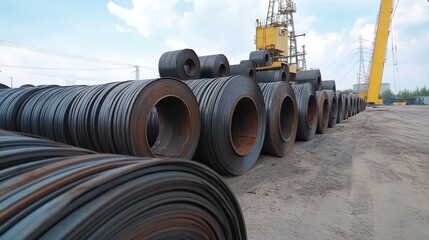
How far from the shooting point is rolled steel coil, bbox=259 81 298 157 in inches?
230

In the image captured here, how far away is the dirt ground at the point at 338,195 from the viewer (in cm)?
294

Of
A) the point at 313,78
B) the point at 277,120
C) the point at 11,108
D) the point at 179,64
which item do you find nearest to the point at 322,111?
the point at 277,120

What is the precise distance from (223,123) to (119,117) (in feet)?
5.01

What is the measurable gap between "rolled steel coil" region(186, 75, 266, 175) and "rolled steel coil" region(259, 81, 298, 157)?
1.64 ft

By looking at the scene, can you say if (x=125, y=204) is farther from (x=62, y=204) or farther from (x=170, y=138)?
(x=170, y=138)

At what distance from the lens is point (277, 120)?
6.00 meters

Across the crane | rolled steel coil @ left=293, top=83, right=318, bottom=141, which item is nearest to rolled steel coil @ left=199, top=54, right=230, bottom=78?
rolled steel coil @ left=293, top=83, right=318, bottom=141

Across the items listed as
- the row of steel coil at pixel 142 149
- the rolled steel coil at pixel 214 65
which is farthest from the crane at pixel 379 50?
the rolled steel coil at pixel 214 65

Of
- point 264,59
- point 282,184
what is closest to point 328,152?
point 282,184

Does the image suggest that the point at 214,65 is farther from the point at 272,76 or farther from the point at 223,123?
the point at 223,123

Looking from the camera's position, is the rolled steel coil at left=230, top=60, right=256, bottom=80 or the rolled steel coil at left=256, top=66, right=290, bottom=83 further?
the rolled steel coil at left=256, top=66, right=290, bottom=83

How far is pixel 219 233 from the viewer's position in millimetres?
1620

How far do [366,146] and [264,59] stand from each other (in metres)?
8.41

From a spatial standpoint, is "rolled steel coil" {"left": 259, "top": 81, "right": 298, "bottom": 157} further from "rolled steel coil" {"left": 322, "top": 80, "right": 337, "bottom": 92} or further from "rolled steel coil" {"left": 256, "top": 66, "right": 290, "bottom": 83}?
"rolled steel coil" {"left": 322, "top": 80, "right": 337, "bottom": 92}
